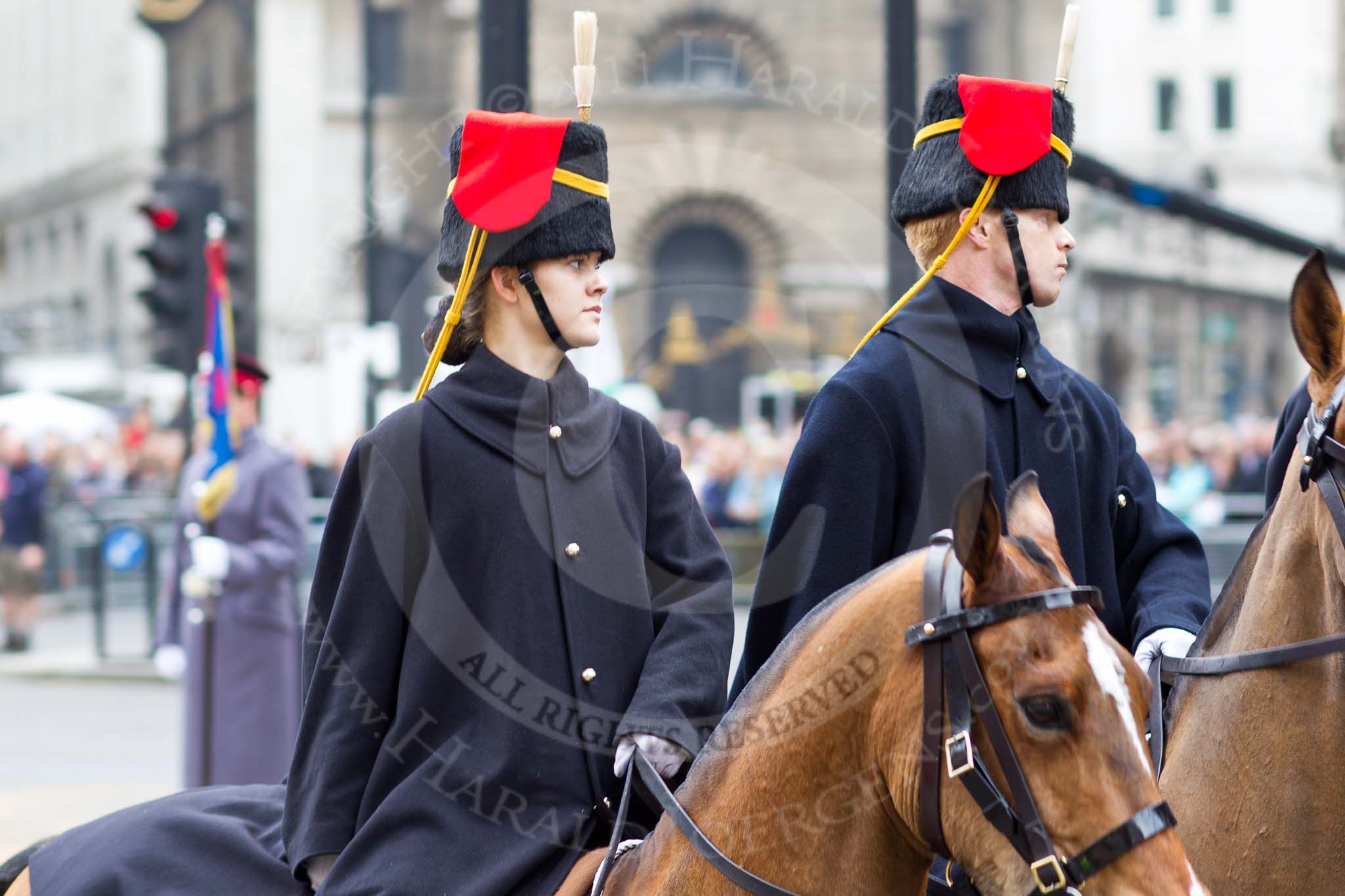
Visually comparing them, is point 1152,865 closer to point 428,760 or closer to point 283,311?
point 428,760

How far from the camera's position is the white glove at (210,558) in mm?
7516

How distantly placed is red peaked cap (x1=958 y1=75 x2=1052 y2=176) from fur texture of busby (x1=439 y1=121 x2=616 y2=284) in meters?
0.72

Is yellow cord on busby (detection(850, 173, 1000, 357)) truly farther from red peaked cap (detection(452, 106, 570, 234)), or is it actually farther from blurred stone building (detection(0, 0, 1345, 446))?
blurred stone building (detection(0, 0, 1345, 446))

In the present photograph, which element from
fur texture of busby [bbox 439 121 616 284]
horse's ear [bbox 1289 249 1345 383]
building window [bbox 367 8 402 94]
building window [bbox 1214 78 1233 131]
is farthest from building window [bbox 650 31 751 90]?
horse's ear [bbox 1289 249 1345 383]

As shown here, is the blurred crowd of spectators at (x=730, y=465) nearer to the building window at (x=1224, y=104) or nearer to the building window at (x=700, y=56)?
the building window at (x=700, y=56)

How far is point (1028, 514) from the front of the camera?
2.42 metres

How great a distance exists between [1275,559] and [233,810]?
1.97 meters

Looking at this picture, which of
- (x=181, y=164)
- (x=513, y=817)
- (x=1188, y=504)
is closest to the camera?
(x=513, y=817)

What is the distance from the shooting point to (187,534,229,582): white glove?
7.52 metres

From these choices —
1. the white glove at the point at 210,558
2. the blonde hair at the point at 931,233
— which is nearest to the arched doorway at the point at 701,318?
the white glove at the point at 210,558

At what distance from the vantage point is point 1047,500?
3.32m


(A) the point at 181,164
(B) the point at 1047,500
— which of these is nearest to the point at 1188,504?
(B) the point at 1047,500

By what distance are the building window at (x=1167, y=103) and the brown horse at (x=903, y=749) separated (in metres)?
40.1

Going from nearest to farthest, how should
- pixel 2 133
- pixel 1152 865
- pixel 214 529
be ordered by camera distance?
pixel 1152 865, pixel 214 529, pixel 2 133
